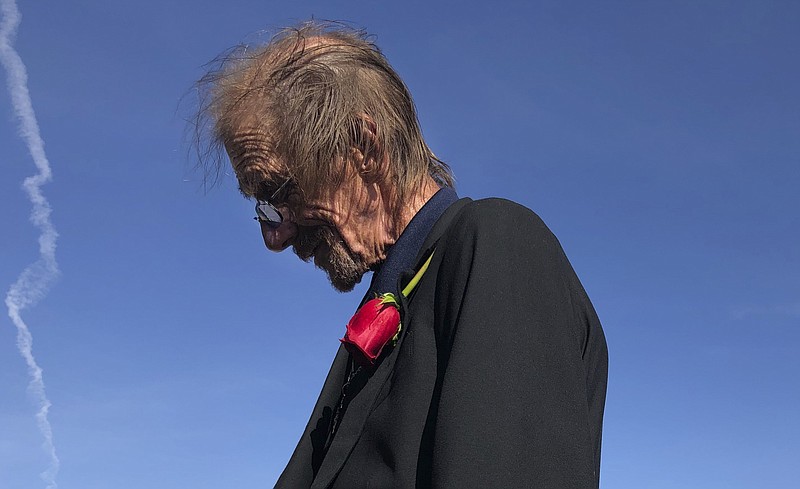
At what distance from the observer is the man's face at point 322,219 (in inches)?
143

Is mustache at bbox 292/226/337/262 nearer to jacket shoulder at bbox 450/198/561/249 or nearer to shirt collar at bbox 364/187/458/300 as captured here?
shirt collar at bbox 364/187/458/300

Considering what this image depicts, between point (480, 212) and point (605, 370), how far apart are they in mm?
815

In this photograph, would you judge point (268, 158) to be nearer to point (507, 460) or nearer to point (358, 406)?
point (358, 406)

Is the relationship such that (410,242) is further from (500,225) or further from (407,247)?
(500,225)

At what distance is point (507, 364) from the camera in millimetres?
2521

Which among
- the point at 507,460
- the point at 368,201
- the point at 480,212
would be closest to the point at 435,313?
the point at 480,212

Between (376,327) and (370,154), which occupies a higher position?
(370,154)

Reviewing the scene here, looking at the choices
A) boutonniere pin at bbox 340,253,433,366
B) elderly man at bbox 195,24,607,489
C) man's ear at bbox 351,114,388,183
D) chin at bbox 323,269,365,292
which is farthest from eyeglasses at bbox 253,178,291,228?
boutonniere pin at bbox 340,253,433,366

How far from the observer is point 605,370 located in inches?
127

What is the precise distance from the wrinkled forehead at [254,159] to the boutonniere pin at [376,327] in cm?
94

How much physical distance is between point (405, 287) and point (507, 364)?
66cm

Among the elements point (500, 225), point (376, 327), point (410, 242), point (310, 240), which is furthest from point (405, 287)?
point (310, 240)

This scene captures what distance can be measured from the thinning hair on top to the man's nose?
0.22 metres

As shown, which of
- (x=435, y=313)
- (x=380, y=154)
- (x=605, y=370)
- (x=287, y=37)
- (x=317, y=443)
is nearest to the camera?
(x=435, y=313)
